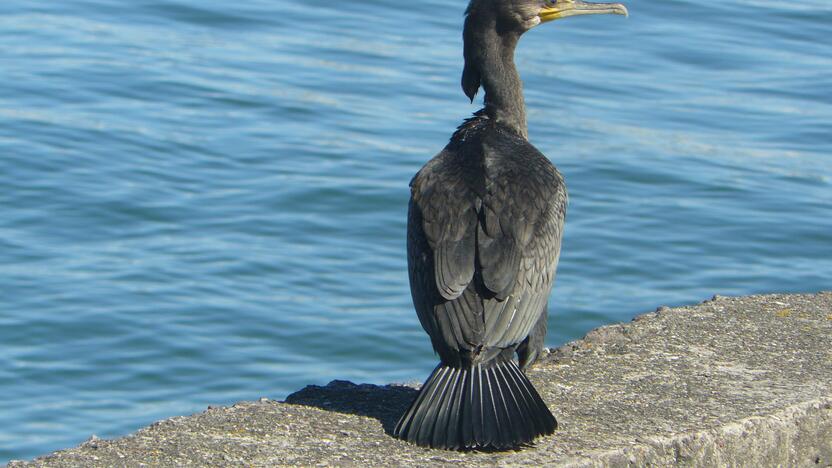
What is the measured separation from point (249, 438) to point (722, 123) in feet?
30.9

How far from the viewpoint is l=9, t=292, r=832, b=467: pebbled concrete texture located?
4.27 meters

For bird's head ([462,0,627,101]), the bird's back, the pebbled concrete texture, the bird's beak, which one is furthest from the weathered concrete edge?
the bird's beak

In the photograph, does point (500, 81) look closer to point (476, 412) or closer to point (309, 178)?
point (476, 412)

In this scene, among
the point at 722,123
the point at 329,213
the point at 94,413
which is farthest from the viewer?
the point at 722,123

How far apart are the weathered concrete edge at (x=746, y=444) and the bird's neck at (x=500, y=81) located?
1632mm

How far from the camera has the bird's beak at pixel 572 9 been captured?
19.4 ft

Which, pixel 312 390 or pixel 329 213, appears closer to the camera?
pixel 312 390

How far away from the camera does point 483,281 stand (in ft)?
14.9

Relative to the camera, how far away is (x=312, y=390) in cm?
500

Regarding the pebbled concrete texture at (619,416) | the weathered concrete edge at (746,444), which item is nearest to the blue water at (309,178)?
the pebbled concrete texture at (619,416)

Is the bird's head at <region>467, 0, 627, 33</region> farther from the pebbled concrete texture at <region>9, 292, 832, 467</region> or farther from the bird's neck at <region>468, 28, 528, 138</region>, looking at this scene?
the pebbled concrete texture at <region>9, 292, 832, 467</region>

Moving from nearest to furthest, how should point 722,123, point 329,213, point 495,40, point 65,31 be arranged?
point 495,40, point 329,213, point 722,123, point 65,31

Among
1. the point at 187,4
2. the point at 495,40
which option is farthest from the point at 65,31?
the point at 495,40

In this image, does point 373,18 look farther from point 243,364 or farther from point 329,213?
point 243,364
